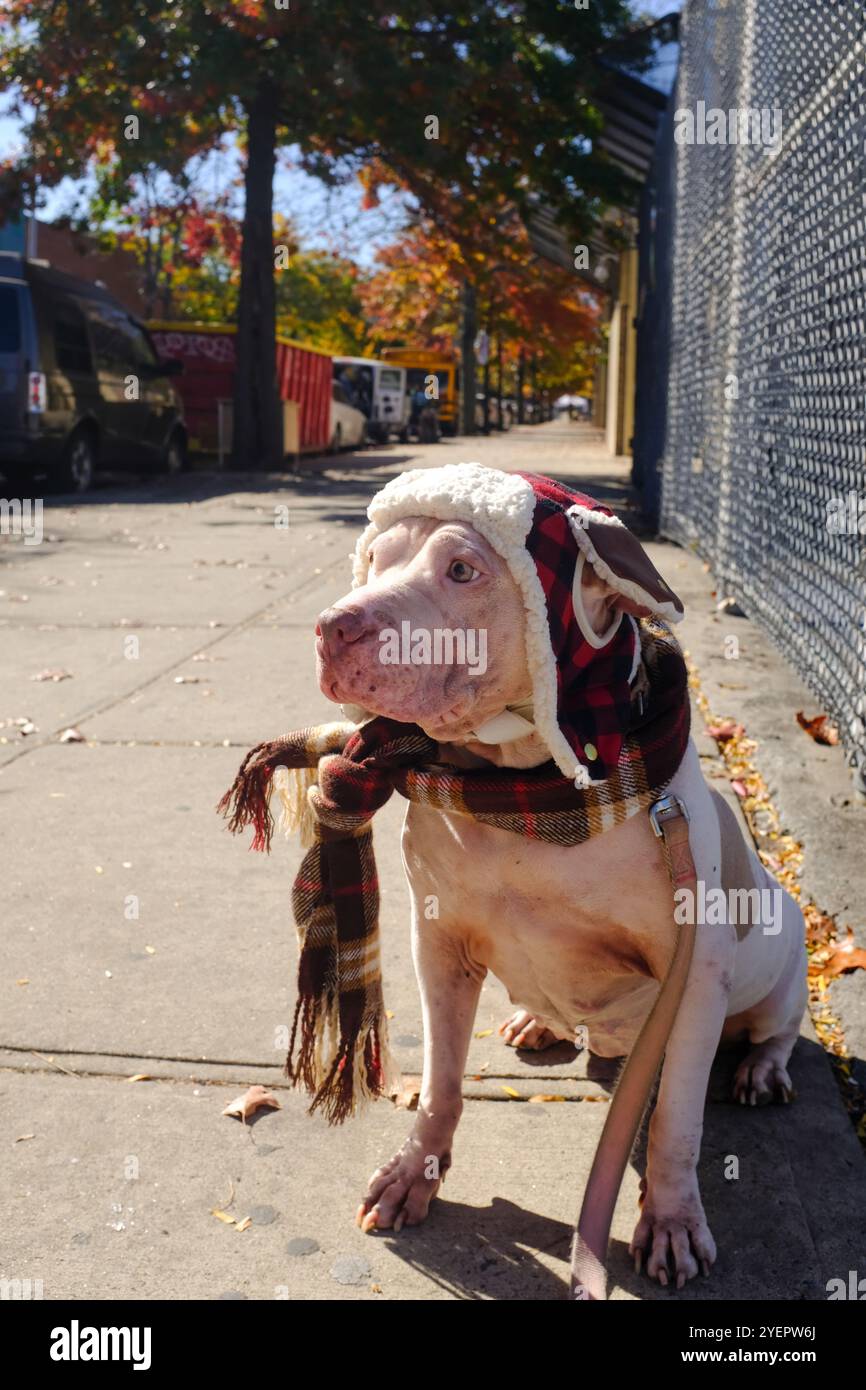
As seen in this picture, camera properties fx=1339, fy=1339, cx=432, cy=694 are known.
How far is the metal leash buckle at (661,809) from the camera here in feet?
7.54

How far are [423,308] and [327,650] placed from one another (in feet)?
154

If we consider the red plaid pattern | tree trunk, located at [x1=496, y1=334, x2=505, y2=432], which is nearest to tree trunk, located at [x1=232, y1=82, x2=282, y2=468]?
the red plaid pattern

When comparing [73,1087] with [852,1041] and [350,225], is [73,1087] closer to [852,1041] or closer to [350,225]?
[852,1041]

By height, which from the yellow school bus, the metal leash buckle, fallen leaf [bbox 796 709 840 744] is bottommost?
fallen leaf [bbox 796 709 840 744]

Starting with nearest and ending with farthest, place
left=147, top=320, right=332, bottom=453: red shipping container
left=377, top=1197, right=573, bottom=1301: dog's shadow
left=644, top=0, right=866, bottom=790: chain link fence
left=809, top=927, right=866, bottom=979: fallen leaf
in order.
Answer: left=377, top=1197, right=573, bottom=1301: dog's shadow, left=809, top=927, right=866, bottom=979: fallen leaf, left=644, top=0, right=866, bottom=790: chain link fence, left=147, top=320, right=332, bottom=453: red shipping container

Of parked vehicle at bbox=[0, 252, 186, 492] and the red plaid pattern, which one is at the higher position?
parked vehicle at bbox=[0, 252, 186, 492]

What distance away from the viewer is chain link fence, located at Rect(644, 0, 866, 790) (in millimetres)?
4773

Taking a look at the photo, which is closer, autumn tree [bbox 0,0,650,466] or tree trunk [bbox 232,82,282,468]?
autumn tree [bbox 0,0,650,466]

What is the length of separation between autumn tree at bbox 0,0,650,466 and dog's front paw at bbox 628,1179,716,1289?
49.9 feet

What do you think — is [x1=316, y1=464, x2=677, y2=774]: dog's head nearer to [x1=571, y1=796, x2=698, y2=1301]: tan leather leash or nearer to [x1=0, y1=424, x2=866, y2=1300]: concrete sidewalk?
[x1=571, y1=796, x2=698, y2=1301]: tan leather leash

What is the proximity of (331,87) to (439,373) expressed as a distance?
27.4 metres

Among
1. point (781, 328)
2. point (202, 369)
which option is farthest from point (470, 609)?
point (202, 369)

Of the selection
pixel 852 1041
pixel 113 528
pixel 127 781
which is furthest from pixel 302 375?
pixel 852 1041

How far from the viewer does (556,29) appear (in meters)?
16.1
